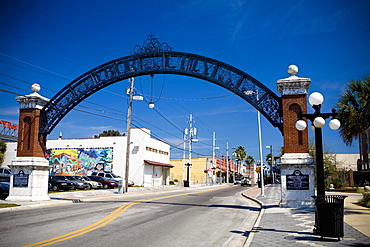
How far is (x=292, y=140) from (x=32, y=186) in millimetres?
15267

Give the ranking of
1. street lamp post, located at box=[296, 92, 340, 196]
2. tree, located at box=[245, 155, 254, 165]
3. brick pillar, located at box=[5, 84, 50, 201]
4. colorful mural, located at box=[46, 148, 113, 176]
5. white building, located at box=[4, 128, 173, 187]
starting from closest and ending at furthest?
street lamp post, located at box=[296, 92, 340, 196] → brick pillar, located at box=[5, 84, 50, 201] → white building, located at box=[4, 128, 173, 187] → colorful mural, located at box=[46, 148, 113, 176] → tree, located at box=[245, 155, 254, 165]

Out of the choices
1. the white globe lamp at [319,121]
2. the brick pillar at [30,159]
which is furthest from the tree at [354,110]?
the brick pillar at [30,159]

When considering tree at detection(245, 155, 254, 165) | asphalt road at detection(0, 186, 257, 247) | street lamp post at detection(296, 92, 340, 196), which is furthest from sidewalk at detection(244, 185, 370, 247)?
tree at detection(245, 155, 254, 165)

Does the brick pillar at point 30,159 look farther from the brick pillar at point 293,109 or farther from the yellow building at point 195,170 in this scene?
the yellow building at point 195,170

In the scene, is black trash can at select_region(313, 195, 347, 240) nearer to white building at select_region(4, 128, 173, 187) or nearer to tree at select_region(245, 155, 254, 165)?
white building at select_region(4, 128, 173, 187)

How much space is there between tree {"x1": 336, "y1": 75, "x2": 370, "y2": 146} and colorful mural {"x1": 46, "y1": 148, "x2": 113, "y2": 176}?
38.6m

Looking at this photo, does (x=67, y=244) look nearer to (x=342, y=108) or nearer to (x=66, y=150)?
(x=342, y=108)

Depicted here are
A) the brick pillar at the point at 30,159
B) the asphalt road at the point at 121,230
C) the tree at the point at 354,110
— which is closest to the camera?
the asphalt road at the point at 121,230

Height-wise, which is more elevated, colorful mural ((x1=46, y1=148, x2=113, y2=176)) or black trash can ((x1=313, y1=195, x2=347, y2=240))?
colorful mural ((x1=46, y1=148, x2=113, y2=176))

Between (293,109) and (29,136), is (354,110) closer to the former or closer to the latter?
(293,109)

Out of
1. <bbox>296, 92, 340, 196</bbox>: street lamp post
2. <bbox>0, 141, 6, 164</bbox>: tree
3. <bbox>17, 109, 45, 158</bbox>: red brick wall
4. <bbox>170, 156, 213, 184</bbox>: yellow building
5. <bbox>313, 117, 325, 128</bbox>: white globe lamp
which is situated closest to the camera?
<bbox>296, 92, 340, 196</bbox>: street lamp post

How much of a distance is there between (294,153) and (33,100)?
641 inches

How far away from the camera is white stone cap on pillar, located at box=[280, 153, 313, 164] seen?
1586 cm

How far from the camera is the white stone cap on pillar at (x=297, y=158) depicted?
1586cm
